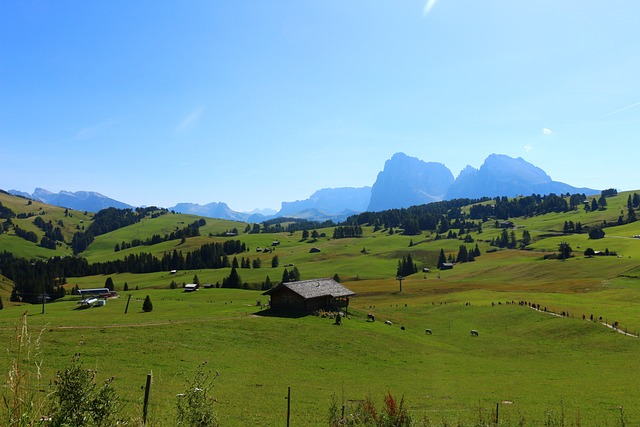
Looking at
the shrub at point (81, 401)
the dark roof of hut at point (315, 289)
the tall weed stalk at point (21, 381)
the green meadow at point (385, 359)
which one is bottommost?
the green meadow at point (385, 359)

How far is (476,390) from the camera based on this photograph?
38.4 m

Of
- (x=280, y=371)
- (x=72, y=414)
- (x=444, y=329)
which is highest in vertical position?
(x=72, y=414)

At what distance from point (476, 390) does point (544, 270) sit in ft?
456

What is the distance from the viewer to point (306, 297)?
75.1 meters

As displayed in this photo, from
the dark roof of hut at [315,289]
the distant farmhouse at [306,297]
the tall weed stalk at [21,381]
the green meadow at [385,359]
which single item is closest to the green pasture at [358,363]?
the green meadow at [385,359]

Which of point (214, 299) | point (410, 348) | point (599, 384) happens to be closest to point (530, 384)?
point (599, 384)

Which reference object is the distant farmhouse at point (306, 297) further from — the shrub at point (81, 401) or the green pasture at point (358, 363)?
the shrub at point (81, 401)

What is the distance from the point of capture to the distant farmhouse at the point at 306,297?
3009 inches

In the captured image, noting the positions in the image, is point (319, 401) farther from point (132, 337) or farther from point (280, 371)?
point (132, 337)

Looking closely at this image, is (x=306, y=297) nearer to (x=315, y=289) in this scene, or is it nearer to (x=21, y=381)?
(x=315, y=289)

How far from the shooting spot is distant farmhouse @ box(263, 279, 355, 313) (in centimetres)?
7644

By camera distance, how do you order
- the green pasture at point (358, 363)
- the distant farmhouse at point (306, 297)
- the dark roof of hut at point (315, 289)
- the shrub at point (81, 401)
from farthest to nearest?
the dark roof of hut at point (315, 289)
the distant farmhouse at point (306, 297)
the green pasture at point (358, 363)
the shrub at point (81, 401)

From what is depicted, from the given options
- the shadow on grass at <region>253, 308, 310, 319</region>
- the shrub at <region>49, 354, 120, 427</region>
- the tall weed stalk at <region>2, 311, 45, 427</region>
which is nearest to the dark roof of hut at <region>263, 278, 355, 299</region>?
the shadow on grass at <region>253, 308, 310, 319</region>

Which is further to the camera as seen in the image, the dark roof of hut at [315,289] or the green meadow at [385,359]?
the dark roof of hut at [315,289]
